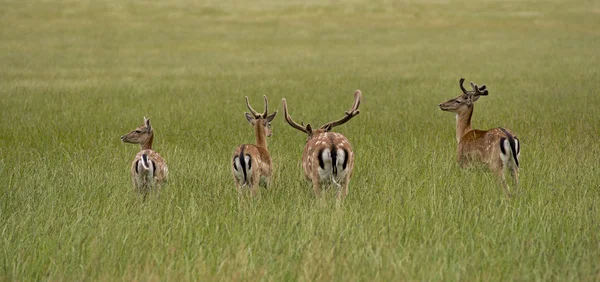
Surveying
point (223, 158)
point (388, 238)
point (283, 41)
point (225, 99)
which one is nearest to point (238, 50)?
point (283, 41)

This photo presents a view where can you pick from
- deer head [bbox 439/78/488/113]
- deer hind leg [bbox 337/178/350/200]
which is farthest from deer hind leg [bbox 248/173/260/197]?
deer head [bbox 439/78/488/113]

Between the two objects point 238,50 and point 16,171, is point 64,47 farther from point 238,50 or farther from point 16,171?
point 16,171

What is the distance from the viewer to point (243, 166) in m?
7.01

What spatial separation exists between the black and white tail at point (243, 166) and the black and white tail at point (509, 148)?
2358mm

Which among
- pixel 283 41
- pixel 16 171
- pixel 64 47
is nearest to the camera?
pixel 16 171

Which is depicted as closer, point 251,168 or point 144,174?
point 251,168

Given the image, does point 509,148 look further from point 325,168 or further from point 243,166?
point 243,166

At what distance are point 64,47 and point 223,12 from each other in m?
21.5

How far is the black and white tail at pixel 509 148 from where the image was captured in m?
7.52

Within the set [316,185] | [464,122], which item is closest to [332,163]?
[316,185]

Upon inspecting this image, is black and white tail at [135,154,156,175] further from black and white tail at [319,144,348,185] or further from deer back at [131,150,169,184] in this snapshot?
black and white tail at [319,144,348,185]

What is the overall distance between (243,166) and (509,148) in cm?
245

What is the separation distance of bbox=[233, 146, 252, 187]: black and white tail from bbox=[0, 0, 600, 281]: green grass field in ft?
0.79

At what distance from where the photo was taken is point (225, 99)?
1691 centimetres
